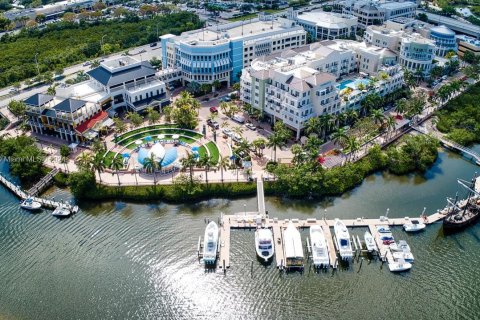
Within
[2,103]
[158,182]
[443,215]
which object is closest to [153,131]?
[158,182]

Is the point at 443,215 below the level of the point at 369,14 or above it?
below

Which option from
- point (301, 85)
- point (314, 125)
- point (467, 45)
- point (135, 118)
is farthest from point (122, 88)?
point (467, 45)

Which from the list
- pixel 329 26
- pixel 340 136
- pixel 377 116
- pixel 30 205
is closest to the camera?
pixel 30 205

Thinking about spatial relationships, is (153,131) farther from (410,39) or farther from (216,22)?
(216,22)

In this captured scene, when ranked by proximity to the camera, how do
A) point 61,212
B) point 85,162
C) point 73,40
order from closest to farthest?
point 61,212 → point 85,162 → point 73,40

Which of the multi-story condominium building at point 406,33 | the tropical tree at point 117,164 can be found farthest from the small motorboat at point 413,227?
the multi-story condominium building at point 406,33

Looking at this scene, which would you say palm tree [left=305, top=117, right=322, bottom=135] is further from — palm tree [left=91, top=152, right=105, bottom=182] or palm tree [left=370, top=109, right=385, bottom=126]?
palm tree [left=91, top=152, right=105, bottom=182]

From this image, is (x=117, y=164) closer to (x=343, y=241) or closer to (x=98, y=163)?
(x=98, y=163)
